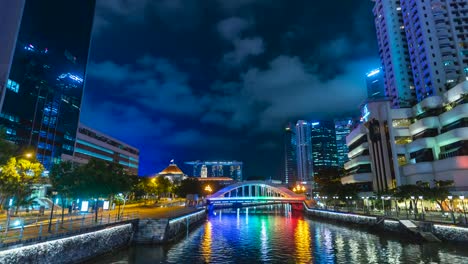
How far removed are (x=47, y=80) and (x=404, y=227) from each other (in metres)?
115

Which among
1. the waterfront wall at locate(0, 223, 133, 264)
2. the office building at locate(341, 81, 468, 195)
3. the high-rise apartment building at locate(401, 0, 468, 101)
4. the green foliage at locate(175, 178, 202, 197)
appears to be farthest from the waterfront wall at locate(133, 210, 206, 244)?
the high-rise apartment building at locate(401, 0, 468, 101)

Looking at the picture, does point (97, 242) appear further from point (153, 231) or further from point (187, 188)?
point (187, 188)

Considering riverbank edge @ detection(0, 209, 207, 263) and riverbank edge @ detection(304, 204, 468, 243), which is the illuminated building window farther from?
riverbank edge @ detection(0, 209, 207, 263)

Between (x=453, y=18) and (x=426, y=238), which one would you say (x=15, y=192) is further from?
(x=453, y=18)

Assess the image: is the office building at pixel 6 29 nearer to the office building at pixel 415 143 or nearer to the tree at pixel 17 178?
the tree at pixel 17 178

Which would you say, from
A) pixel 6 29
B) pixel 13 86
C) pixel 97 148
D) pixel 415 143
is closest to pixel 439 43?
pixel 415 143

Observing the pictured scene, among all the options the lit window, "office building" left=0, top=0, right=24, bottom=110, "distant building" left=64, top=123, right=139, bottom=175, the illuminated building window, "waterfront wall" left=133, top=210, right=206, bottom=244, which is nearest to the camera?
"waterfront wall" left=133, top=210, right=206, bottom=244

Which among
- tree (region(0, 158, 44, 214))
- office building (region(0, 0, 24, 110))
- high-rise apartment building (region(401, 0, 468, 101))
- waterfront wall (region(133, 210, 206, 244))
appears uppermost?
high-rise apartment building (region(401, 0, 468, 101))

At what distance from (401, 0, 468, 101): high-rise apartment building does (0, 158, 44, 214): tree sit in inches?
4632

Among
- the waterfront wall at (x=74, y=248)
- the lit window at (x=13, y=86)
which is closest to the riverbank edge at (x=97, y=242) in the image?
the waterfront wall at (x=74, y=248)

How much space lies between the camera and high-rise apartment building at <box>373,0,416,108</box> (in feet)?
422

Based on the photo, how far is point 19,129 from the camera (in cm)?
8925

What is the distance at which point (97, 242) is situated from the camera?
3097 cm

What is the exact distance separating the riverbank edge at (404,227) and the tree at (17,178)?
47470 millimetres
